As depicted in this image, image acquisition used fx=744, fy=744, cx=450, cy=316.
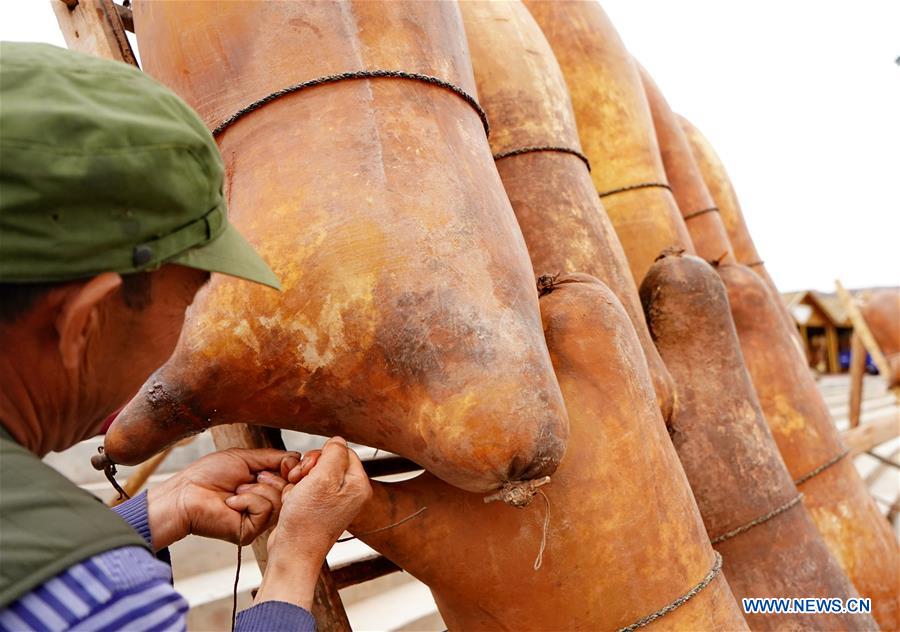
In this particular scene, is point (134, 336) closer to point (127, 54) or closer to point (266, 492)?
point (266, 492)

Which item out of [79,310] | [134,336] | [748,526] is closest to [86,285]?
[79,310]

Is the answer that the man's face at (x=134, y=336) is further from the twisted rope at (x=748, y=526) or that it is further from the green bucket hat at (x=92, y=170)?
the twisted rope at (x=748, y=526)

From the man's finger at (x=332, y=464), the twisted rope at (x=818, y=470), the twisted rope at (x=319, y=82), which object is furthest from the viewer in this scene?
the twisted rope at (x=818, y=470)

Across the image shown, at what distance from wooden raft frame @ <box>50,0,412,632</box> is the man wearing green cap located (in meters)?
0.65

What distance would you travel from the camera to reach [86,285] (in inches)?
27.5

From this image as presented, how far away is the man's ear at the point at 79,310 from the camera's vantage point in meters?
0.70

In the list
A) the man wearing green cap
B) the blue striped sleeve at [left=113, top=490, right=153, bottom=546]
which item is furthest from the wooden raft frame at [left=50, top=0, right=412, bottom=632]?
the man wearing green cap

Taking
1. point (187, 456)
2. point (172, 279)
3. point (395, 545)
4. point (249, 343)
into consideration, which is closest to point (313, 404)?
point (249, 343)

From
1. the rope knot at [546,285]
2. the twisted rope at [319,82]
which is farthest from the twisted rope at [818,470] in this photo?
the twisted rope at [319,82]

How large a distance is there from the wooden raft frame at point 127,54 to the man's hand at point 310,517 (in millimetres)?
426

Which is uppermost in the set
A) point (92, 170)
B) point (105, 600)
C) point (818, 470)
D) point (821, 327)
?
point (92, 170)

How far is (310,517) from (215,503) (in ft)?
0.64

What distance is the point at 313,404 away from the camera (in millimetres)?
1227

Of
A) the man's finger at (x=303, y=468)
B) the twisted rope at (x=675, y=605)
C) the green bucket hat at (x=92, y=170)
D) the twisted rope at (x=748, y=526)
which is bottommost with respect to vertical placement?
the twisted rope at (x=748, y=526)
